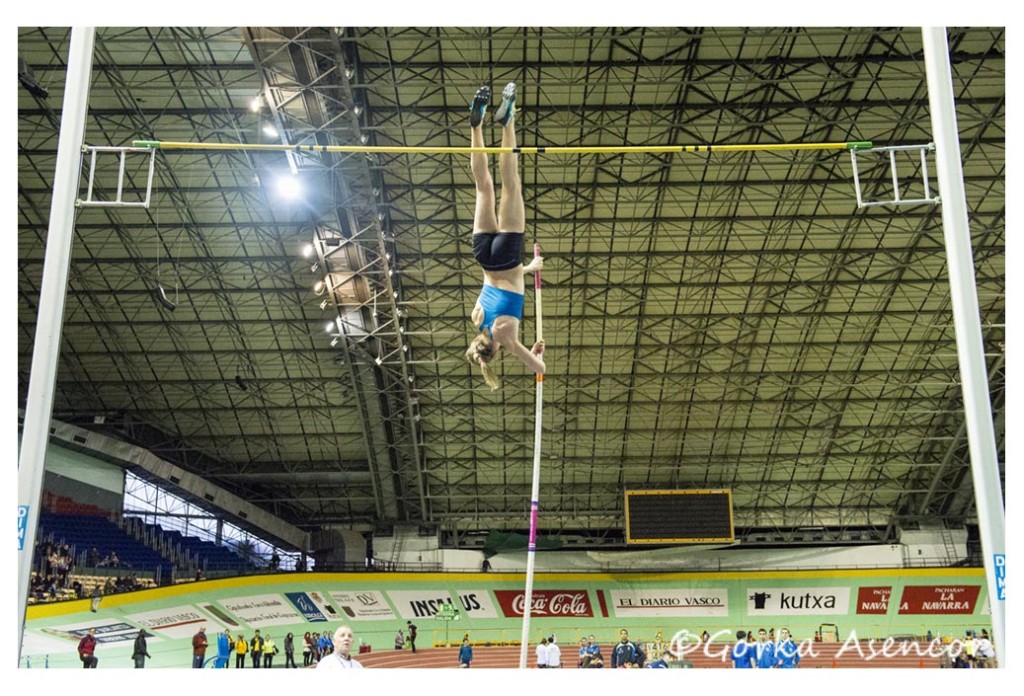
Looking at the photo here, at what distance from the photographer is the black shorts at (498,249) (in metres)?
7.29

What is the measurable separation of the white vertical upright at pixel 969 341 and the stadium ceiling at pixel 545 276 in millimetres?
11696

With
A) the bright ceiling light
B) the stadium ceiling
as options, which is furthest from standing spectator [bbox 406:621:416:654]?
the bright ceiling light

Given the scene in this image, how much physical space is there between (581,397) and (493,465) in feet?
11.8

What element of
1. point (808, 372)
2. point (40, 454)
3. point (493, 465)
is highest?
point (808, 372)

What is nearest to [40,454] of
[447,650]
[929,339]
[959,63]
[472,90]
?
[472,90]

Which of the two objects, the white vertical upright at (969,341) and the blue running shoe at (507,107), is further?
the blue running shoe at (507,107)

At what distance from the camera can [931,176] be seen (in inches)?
861

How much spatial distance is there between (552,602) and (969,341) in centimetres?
2178

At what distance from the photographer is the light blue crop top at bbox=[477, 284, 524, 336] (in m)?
7.45

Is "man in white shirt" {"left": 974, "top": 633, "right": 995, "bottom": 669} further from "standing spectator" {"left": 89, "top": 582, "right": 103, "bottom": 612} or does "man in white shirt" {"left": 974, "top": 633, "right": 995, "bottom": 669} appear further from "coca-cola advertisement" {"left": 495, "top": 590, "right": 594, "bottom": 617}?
"standing spectator" {"left": 89, "top": 582, "right": 103, "bottom": 612}

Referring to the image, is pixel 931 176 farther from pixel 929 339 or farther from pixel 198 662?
pixel 198 662

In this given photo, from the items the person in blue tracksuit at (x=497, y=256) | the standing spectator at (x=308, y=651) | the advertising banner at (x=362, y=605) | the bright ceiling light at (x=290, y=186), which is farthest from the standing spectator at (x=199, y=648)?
the person in blue tracksuit at (x=497, y=256)

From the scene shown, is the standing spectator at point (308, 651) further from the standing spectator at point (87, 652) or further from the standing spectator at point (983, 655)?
the standing spectator at point (983, 655)

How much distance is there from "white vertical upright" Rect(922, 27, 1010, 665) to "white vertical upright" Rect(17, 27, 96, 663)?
545cm
